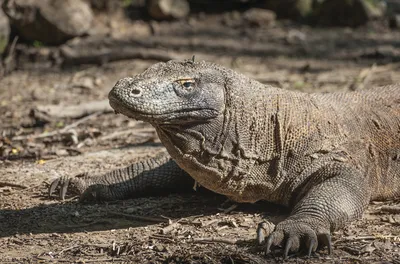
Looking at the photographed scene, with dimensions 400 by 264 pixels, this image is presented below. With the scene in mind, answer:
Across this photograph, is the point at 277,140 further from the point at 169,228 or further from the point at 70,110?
the point at 70,110

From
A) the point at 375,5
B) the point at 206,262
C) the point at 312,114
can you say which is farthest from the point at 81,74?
the point at 206,262

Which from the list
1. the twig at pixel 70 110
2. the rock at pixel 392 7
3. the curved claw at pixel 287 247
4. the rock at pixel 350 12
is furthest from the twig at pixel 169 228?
the rock at pixel 392 7

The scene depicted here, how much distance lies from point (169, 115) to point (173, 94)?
15 cm

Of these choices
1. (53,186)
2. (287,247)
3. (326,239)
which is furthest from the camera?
(53,186)

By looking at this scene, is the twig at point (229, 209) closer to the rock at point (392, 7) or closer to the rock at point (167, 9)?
the rock at point (167, 9)

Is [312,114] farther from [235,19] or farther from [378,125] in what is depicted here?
[235,19]

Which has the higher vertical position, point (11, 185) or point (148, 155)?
point (148, 155)

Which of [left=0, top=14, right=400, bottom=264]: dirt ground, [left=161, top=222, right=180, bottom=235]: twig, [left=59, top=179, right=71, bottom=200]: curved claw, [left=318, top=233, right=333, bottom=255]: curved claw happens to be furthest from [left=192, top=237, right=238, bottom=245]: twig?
[left=59, top=179, right=71, bottom=200]: curved claw

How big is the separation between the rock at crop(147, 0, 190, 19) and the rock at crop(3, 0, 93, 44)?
1.74 meters

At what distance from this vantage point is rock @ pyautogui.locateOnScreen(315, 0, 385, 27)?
15578mm

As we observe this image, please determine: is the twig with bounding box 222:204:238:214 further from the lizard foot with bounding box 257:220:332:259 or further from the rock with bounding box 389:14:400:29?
the rock with bounding box 389:14:400:29

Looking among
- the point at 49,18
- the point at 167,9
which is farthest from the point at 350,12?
the point at 49,18

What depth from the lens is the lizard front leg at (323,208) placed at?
199 inches

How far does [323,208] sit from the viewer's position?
5.44 meters
